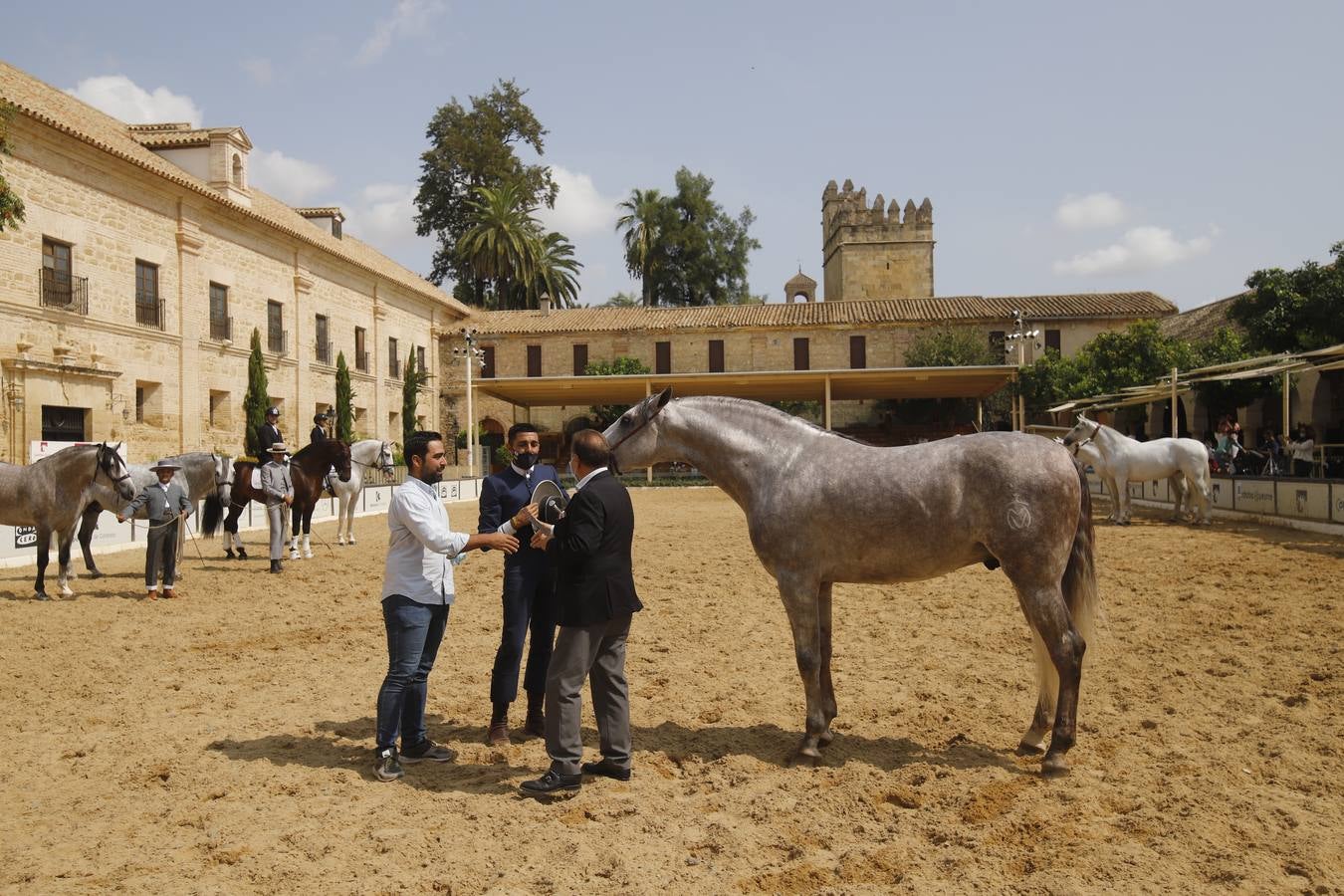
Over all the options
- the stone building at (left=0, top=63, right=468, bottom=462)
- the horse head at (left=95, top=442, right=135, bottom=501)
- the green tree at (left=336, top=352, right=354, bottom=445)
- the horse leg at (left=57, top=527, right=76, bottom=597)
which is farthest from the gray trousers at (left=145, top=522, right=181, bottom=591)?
the green tree at (left=336, top=352, right=354, bottom=445)

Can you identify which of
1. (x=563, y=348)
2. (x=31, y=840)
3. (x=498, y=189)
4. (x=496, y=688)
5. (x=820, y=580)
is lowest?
(x=31, y=840)

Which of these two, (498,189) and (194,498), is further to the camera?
(498,189)

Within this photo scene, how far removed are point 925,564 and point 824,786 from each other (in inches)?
51.0

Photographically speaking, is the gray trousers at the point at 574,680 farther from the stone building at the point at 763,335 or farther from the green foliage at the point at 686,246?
the green foliage at the point at 686,246

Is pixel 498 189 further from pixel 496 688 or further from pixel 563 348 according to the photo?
pixel 496 688

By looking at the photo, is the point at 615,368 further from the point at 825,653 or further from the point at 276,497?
the point at 825,653

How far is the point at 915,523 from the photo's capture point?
4598 millimetres

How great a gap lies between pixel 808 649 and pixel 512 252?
48.5 m

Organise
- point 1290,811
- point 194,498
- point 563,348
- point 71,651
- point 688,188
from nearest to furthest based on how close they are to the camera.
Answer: point 1290,811 < point 71,651 < point 194,498 < point 563,348 < point 688,188

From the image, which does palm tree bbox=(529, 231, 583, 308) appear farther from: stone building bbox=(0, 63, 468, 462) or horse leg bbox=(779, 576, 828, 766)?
horse leg bbox=(779, 576, 828, 766)

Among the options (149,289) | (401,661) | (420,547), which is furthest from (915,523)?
(149,289)

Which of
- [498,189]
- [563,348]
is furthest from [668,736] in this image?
[498,189]

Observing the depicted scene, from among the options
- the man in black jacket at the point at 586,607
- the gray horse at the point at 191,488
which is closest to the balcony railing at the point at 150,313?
the gray horse at the point at 191,488

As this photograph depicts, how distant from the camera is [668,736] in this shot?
508cm
